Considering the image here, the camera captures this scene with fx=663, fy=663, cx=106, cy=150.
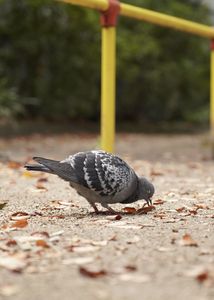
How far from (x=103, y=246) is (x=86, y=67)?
11919 millimetres

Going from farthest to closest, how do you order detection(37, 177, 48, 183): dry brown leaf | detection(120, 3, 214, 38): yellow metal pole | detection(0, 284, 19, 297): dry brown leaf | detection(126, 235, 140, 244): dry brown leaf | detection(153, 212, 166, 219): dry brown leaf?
detection(120, 3, 214, 38): yellow metal pole, detection(37, 177, 48, 183): dry brown leaf, detection(153, 212, 166, 219): dry brown leaf, detection(126, 235, 140, 244): dry brown leaf, detection(0, 284, 19, 297): dry brown leaf

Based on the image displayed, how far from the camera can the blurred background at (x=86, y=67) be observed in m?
13.4

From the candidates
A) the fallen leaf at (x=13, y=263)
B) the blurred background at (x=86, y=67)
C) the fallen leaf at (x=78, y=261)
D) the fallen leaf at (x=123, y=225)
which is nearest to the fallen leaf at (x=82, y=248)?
the fallen leaf at (x=78, y=261)

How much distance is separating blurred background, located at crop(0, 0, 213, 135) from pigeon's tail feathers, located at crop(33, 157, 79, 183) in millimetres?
6247

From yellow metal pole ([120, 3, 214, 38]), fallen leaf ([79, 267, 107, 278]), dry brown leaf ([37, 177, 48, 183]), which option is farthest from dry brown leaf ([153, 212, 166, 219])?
yellow metal pole ([120, 3, 214, 38])

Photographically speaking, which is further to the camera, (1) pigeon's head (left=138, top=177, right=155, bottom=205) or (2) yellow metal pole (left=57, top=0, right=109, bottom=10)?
(2) yellow metal pole (left=57, top=0, right=109, bottom=10)

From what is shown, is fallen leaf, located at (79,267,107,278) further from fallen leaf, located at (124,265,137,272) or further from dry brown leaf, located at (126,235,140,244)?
dry brown leaf, located at (126,235,140,244)

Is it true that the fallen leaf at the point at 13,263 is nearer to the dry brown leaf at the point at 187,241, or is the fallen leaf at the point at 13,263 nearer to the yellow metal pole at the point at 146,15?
the dry brown leaf at the point at 187,241

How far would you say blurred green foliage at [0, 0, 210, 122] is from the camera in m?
13.4

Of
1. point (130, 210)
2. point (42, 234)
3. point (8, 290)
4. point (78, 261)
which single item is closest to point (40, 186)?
point (130, 210)

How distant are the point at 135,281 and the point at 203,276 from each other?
241 mm

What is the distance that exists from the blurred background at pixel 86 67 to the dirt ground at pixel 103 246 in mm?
5503

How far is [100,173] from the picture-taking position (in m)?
3.70

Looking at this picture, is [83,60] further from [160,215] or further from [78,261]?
[78,261]
